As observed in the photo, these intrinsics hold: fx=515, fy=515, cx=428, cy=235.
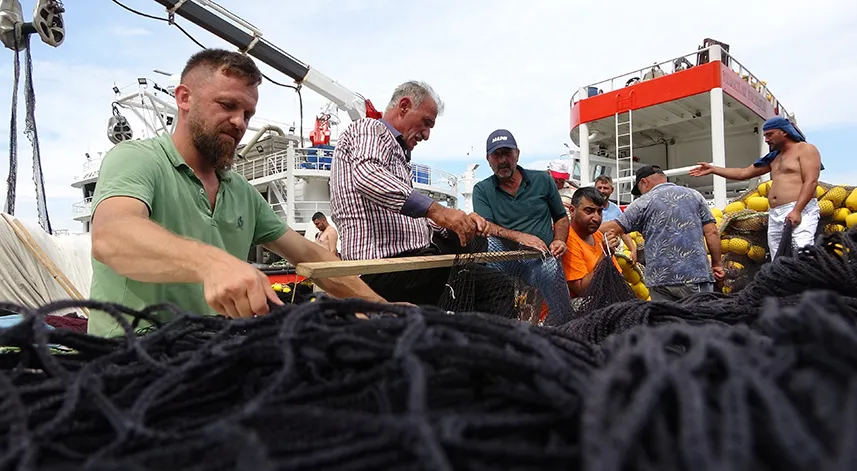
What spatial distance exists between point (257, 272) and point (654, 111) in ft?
33.8

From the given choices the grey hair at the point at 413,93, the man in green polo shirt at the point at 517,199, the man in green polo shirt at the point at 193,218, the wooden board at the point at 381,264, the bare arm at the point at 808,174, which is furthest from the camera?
the bare arm at the point at 808,174

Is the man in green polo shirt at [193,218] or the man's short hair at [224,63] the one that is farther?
the man's short hair at [224,63]

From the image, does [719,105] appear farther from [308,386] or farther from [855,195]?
[308,386]

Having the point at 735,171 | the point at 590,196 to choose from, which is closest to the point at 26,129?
the point at 590,196

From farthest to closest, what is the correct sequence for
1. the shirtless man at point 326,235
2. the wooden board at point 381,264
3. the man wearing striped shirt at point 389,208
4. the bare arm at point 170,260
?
1. the shirtless man at point 326,235
2. the man wearing striped shirt at point 389,208
3. the wooden board at point 381,264
4. the bare arm at point 170,260

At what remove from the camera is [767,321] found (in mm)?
504

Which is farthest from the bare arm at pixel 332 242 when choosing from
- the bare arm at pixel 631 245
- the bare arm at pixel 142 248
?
the bare arm at pixel 142 248

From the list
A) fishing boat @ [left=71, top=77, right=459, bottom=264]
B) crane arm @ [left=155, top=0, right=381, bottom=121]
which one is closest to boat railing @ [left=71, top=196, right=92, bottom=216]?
fishing boat @ [left=71, top=77, right=459, bottom=264]

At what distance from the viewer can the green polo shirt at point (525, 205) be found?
11.3ft

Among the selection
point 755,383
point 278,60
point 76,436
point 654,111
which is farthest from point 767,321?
point 654,111

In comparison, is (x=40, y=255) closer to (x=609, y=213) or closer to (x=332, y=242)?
(x=332, y=242)

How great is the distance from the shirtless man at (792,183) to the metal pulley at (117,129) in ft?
40.0

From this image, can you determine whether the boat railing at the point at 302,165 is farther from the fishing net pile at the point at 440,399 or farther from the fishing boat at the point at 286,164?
the fishing net pile at the point at 440,399

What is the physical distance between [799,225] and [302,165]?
41.5 ft
